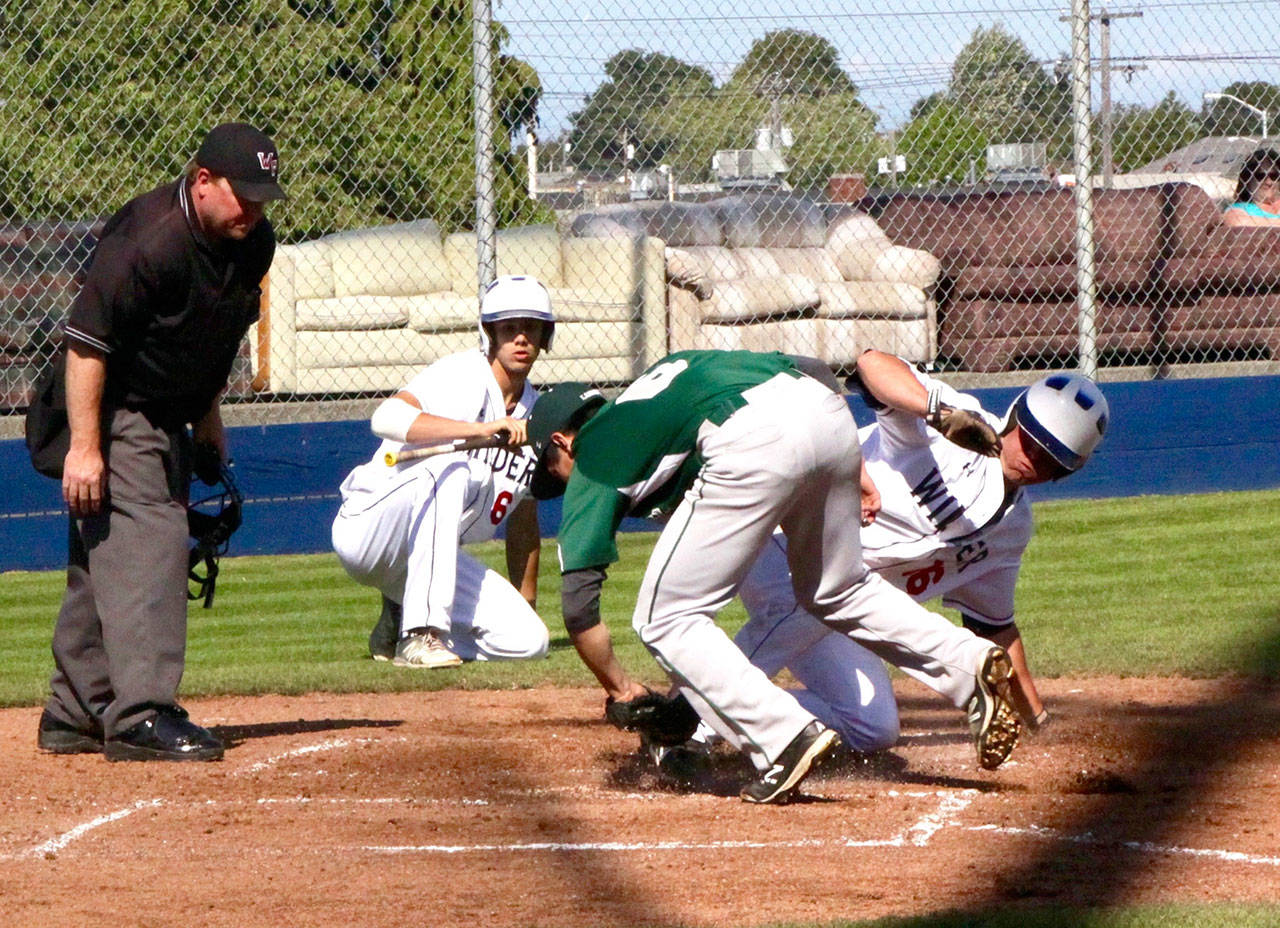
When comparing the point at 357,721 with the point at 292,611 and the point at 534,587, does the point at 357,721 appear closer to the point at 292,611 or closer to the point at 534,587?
the point at 534,587

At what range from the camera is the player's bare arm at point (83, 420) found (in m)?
5.36

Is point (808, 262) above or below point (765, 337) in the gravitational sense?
above

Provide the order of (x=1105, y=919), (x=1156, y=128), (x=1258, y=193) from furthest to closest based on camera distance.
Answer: (x=1258, y=193) → (x=1156, y=128) → (x=1105, y=919)

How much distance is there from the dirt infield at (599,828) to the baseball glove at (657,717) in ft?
0.59

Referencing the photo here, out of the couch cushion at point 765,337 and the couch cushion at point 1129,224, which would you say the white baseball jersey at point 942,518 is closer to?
the couch cushion at point 765,337

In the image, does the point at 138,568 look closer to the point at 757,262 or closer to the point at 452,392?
the point at 452,392

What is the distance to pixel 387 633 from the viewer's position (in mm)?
7648

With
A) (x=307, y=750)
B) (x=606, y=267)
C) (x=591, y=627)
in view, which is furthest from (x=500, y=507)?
(x=606, y=267)

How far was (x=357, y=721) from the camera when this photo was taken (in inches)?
255

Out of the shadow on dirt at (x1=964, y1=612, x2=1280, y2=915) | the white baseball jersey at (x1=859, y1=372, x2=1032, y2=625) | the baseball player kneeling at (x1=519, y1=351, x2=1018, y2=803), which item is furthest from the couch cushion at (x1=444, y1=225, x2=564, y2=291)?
the baseball player kneeling at (x1=519, y1=351, x2=1018, y2=803)

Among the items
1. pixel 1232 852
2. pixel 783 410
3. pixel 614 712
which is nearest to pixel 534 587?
pixel 614 712

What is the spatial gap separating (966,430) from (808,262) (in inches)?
272

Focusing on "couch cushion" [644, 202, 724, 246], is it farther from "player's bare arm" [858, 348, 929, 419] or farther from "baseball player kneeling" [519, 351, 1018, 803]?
"baseball player kneeling" [519, 351, 1018, 803]

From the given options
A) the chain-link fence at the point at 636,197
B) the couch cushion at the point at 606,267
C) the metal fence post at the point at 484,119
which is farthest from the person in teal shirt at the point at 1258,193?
the metal fence post at the point at 484,119
